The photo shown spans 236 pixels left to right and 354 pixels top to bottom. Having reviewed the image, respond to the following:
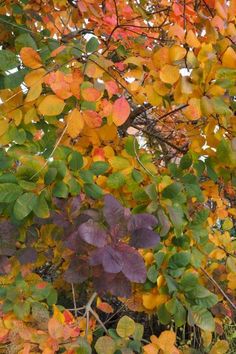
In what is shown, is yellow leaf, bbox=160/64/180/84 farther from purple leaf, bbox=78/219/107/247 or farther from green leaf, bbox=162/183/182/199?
purple leaf, bbox=78/219/107/247

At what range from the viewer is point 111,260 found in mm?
793

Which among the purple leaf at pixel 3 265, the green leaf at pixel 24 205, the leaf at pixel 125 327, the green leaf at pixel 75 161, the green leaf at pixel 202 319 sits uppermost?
the green leaf at pixel 75 161

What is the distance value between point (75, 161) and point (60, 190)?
3.3 inches

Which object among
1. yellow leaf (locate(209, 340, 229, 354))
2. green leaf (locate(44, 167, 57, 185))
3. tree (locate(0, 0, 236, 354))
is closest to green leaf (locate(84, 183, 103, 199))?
tree (locate(0, 0, 236, 354))

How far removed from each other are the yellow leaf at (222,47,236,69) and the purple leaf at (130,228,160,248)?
0.40m

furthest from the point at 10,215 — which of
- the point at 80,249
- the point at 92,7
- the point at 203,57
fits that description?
the point at 92,7

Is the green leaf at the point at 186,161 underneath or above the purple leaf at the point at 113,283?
above

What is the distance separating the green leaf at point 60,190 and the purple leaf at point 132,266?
19 cm

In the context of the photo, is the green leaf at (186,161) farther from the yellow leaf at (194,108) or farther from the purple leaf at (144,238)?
the purple leaf at (144,238)

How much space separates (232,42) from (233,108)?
0.16 m

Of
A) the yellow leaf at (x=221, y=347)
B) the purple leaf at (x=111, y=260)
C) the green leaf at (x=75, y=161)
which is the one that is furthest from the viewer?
the yellow leaf at (x=221, y=347)

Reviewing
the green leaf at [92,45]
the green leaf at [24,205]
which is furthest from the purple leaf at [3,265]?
the green leaf at [92,45]

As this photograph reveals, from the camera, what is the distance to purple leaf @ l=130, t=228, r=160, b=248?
0.84 metres

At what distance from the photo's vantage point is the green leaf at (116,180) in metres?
1.07
